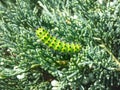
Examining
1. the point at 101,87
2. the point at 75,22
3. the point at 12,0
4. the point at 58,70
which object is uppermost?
the point at 12,0

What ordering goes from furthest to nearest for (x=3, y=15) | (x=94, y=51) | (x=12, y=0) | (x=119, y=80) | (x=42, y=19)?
(x=12, y=0)
(x=3, y=15)
(x=42, y=19)
(x=119, y=80)
(x=94, y=51)

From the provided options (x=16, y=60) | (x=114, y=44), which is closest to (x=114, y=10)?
(x=114, y=44)

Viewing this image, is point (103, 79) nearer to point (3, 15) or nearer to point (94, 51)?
point (94, 51)

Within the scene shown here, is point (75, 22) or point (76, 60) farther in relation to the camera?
point (75, 22)
